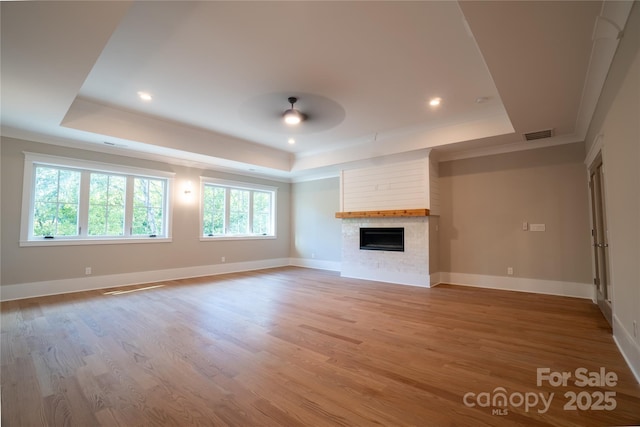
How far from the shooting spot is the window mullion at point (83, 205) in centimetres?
500

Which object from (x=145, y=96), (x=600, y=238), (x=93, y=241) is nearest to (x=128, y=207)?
(x=93, y=241)

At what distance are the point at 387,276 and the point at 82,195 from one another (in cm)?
601

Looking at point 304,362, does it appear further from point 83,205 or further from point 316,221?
point 316,221

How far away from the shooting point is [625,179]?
2.15 metres

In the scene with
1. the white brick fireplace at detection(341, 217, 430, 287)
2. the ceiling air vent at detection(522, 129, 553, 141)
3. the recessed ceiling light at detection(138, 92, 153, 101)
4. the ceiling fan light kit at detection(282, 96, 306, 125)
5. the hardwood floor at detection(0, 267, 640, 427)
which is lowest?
the hardwood floor at detection(0, 267, 640, 427)

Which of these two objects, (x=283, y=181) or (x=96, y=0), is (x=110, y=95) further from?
(x=283, y=181)

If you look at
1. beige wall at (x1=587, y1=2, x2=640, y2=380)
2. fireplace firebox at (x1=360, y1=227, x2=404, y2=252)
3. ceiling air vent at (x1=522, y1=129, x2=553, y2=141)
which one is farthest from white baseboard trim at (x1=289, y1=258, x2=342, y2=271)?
beige wall at (x1=587, y1=2, x2=640, y2=380)

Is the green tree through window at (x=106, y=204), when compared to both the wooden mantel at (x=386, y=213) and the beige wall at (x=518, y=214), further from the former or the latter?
the beige wall at (x=518, y=214)

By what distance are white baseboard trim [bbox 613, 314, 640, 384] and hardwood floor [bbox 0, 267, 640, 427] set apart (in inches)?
2.5

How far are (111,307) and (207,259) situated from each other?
2752mm

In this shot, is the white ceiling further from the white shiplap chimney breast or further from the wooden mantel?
the wooden mantel

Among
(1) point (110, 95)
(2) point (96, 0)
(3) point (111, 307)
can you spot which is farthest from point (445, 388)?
(1) point (110, 95)

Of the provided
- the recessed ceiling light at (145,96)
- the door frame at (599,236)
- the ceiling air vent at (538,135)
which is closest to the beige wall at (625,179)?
the door frame at (599,236)

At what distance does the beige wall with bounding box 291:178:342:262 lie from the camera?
24.5 ft
